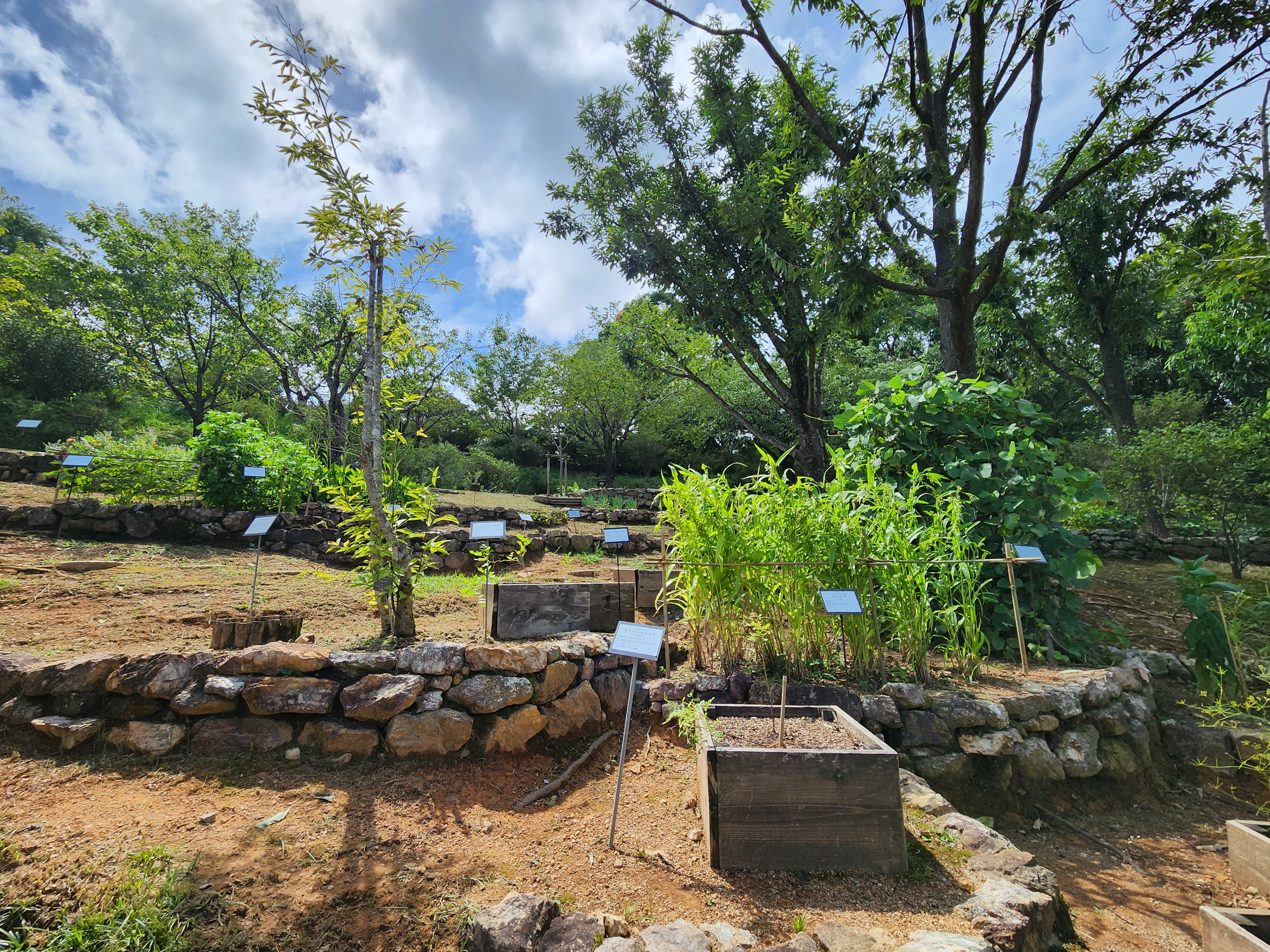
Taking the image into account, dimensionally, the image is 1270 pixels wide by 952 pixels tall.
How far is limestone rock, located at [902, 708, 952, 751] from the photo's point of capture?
2789 mm

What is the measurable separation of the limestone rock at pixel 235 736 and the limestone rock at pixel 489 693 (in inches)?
30.0

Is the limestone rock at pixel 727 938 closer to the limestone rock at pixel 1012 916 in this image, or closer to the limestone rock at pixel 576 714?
the limestone rock at pixel 1012 916

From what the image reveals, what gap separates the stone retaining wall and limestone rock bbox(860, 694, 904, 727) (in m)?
3.40

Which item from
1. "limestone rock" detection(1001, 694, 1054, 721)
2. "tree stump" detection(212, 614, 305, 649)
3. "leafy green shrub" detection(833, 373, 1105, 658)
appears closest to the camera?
"tree stump" detection(212, 614, 305, 649)

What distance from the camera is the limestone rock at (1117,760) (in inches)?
124

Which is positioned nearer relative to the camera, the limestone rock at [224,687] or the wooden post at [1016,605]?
the limestone rock at [224,687]

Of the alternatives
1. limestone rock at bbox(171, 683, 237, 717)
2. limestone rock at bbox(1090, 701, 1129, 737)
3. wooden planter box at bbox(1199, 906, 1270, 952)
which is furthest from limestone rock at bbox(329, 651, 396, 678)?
limestone rock at bbox(1090, 701, 1129, 737)

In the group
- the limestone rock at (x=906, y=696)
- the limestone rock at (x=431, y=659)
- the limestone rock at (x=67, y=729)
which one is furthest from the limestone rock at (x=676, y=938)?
the limestone rock at (x=67, y=729)

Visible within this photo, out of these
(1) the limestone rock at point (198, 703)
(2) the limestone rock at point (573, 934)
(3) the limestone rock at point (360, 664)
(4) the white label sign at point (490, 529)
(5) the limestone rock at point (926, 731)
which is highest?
(4) the white label sign at point (490, 529)

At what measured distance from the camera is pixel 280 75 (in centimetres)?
272

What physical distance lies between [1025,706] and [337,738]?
12.2 ft

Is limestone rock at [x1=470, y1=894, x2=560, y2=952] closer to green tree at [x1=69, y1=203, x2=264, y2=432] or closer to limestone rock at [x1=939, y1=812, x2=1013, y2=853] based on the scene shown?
limestone rock at [x1=939, y1=812, x2=1013, y2=853]

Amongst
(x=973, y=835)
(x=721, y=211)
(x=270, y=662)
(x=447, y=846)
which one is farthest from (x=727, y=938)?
(x=721, y=211)

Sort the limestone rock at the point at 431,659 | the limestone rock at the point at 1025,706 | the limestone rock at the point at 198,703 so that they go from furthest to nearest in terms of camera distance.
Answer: the limestone rock at the point at 1025,706 < the limestone rock at the point at 431,659 < the limestone rock at the point at 198,703
